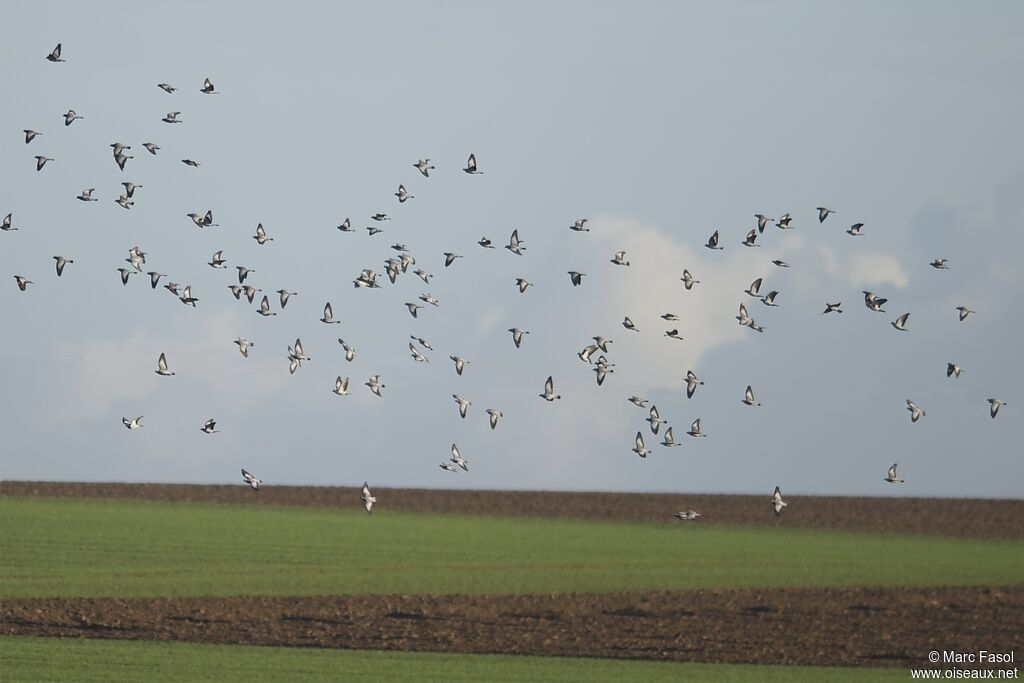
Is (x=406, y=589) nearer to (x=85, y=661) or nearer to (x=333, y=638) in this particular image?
(x=333, y=638)

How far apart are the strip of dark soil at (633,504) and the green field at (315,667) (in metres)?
49.5

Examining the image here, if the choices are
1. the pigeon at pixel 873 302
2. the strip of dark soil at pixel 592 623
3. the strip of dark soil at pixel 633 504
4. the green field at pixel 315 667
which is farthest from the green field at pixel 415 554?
the pigeon at pixel 873 302


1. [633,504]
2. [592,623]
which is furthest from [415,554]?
[633,504]

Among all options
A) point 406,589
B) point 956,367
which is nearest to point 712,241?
point 956,367

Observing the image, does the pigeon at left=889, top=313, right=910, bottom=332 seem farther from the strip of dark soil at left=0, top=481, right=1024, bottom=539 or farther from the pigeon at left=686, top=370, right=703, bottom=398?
the strip of dark soil at left=0, top=481, right=1024, bottom=539

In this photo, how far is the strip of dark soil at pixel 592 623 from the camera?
152ft

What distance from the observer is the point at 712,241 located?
44781 millimetres

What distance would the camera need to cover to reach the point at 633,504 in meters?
104

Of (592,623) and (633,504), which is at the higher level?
(633,504)

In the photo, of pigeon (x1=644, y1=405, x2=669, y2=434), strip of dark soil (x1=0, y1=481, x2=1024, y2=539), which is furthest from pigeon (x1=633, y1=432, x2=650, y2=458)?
strip of dark soil (x1=0, y1=481, x2=1024, y2=539)

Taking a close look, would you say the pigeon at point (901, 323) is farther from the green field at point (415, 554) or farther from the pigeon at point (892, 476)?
the green field at point (415, 554)

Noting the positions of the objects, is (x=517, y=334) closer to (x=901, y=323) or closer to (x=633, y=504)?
(x=901, y=323)

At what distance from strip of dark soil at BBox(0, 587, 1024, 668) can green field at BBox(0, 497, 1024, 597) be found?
3649mm

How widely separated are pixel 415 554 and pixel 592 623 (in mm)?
21535
